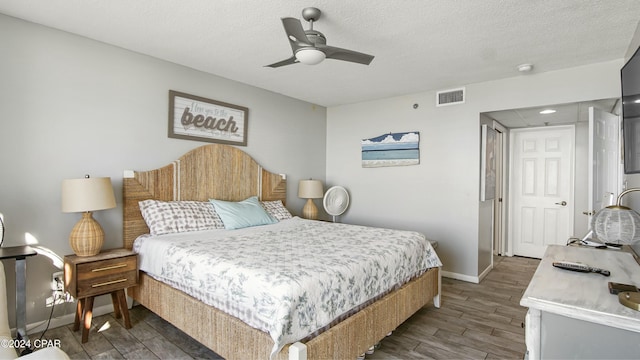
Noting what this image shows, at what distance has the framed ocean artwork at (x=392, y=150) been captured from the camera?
14.5 feet

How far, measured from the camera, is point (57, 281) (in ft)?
8.64

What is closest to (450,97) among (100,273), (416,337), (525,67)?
(525,67)

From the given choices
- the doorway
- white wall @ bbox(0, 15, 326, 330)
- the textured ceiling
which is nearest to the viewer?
the textured ceiling

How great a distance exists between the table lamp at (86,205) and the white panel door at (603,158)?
4183 mm

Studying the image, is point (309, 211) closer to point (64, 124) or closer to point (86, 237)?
point (86, 237)

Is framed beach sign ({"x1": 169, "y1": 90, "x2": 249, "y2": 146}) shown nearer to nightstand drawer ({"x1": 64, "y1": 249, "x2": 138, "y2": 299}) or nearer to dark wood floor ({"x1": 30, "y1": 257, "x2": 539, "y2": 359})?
nightstand drawer ({"x1": 64, "y1": 249, "x2": 138, "y2": 299})

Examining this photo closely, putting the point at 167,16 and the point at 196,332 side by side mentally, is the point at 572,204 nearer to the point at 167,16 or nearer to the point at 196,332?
the point at 196,332

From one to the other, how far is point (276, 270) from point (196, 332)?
81cm

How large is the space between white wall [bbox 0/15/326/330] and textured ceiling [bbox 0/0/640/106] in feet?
0.56

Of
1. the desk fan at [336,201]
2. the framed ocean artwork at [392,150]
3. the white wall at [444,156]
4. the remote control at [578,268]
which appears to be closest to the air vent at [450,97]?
the white wall at [444,156]

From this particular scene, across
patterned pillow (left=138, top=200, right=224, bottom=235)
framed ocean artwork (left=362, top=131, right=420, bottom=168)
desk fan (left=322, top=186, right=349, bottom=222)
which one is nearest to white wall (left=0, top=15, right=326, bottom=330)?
patterned pillow (left=138, top=200, right=224, bottom=235)

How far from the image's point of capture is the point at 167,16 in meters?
2.39

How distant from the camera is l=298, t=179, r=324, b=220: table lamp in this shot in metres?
4.64

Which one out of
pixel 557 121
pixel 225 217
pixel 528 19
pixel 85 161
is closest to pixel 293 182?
pixel 225 217
